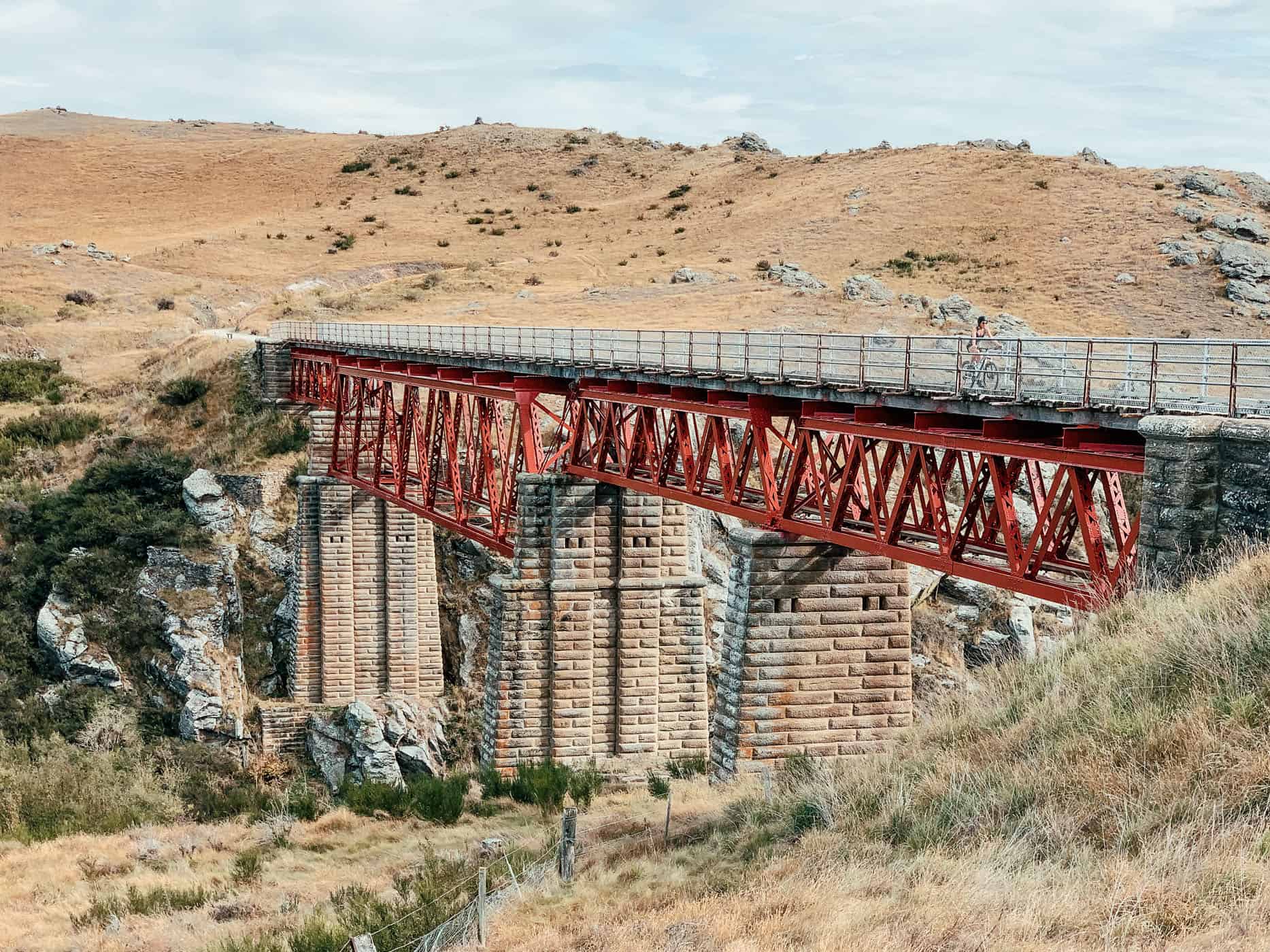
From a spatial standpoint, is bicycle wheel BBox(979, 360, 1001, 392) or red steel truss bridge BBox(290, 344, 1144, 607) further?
bicycle wheel BBox(979, 360, 1001, 392)

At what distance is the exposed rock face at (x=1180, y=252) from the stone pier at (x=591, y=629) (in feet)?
172

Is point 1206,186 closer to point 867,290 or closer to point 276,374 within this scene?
point 867,290

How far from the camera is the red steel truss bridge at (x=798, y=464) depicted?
46.7 ft

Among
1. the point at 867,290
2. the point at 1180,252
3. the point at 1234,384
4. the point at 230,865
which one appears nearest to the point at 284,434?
the point at 230,865

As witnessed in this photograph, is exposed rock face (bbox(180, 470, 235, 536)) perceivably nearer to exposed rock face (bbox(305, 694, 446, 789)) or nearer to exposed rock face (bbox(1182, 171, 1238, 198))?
exposed rock face (bbox(305, 694, 446, 789))

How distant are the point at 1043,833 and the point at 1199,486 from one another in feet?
14.6

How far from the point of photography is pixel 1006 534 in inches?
570

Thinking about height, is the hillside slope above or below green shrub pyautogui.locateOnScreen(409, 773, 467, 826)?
above

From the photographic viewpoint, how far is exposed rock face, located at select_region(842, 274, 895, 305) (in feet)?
213

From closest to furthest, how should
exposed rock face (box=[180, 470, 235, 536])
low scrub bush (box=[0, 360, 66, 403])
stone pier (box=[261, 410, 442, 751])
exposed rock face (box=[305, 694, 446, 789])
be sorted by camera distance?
exposed rock face (box=[305, 694, 446, 789])
stone pier (box=[261, 410, 442, 751])
exposed rock face (box=[180, 470, 235, 536])
low scrub bush (box=[0, 360, 66, 403])

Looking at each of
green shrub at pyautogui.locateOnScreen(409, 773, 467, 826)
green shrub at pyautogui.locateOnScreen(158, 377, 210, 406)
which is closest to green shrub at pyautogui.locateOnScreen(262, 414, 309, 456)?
green shrub at pyautogui.locateOnScreen(158, 377, 210, 406)

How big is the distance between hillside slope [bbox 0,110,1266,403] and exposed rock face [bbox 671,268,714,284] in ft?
1.92

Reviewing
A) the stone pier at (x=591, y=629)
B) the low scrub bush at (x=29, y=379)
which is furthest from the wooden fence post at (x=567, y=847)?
the low scrub bush at (x=29, y=379)

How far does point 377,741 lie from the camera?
35562 millimetres
